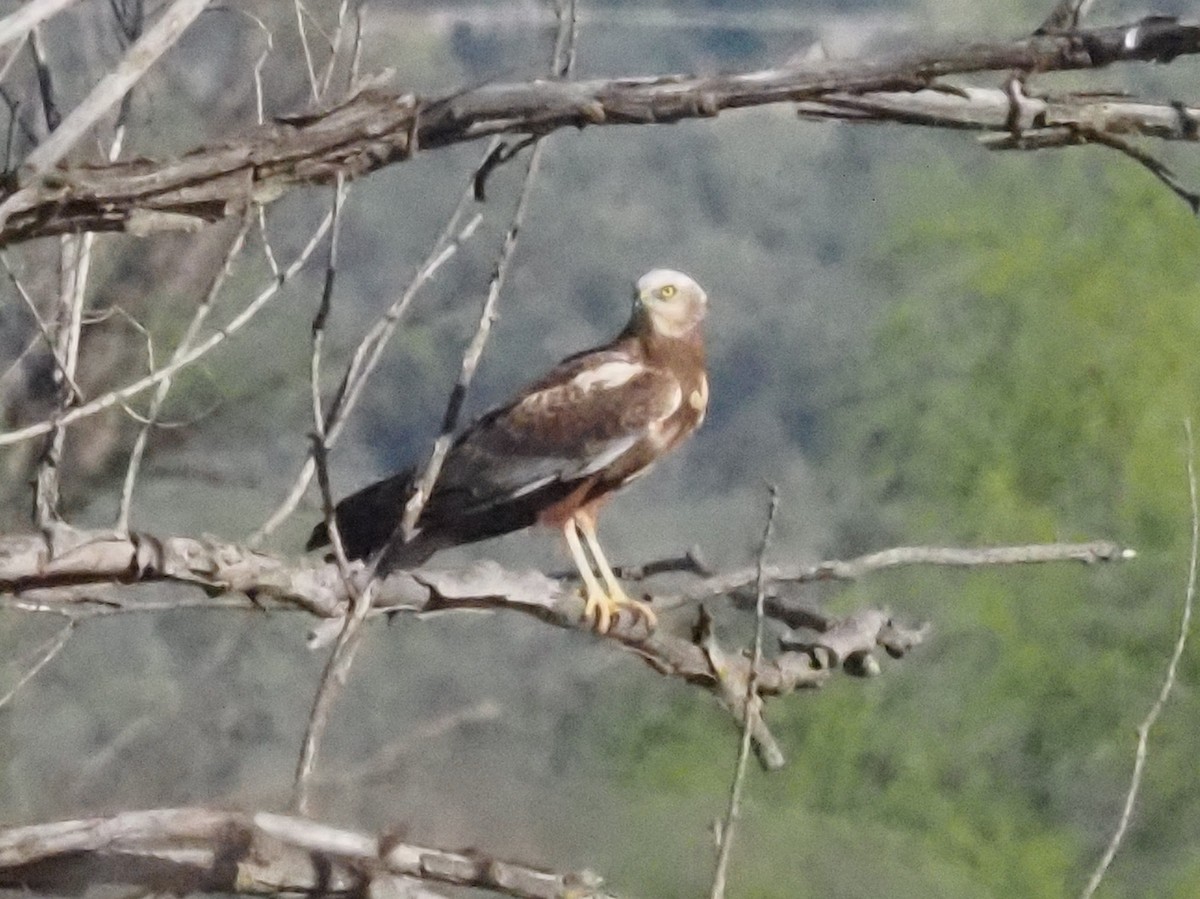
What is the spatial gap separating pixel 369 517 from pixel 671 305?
0.33m

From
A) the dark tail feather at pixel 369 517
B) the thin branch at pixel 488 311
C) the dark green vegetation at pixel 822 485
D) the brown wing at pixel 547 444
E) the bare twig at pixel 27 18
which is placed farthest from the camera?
the dark green vegetation at pixel 822 485

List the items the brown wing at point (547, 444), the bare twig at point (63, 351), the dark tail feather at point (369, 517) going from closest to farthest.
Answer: the bare twig at point (63, 351), the dark tail feather at point (369, 517), the brown wing at point (547, 444)

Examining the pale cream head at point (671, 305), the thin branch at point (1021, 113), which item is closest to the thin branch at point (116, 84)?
the thin branch at point (1021, 113)

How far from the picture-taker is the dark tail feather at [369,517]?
117 centimetres

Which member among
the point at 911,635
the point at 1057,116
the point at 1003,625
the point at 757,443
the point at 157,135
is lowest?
the point at 911,635

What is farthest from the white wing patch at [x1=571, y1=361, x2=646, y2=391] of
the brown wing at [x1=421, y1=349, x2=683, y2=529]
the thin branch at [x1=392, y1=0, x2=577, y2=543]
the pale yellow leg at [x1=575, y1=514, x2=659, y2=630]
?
the thin branch at [x1=392, y1=0, x2=577, y2=543]

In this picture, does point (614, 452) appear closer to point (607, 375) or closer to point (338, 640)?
point (607, 375)

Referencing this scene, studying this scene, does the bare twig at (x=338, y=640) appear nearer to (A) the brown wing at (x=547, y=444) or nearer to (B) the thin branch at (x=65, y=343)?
(B) the thin branch at (x=65, y=343)

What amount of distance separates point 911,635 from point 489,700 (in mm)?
690

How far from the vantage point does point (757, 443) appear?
69.0 inches

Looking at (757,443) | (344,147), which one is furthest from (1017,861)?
(344,147)

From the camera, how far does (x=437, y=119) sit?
854 millimetres

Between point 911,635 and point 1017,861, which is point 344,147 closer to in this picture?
point 911,635

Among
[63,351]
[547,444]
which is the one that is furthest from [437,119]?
[547,444]
